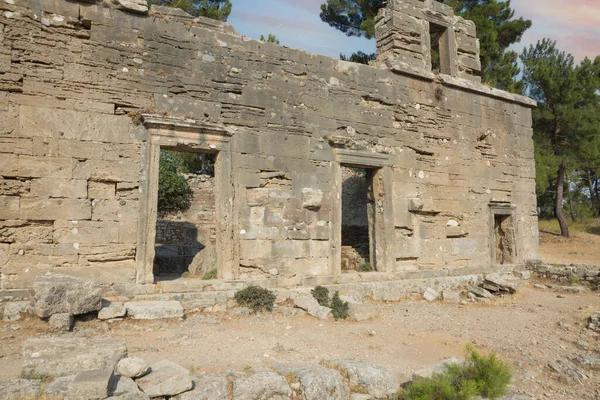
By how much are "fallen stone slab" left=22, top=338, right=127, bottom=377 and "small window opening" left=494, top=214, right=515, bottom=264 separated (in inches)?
378

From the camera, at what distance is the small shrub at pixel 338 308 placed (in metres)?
6.77

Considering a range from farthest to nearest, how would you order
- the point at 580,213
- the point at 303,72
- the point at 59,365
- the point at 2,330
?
the point at 580,213 → the point at 303,72 → the point at 2,330 → the point at 59,365

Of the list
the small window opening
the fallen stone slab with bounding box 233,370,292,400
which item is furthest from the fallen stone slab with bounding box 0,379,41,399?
the small window opening

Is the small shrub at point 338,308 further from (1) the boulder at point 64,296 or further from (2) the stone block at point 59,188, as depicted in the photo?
(2) the stone block at point 59,188

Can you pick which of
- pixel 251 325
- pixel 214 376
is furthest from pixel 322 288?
pixel 214 376

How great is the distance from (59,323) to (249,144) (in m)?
3.94

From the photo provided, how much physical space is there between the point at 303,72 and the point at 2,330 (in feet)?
20.2

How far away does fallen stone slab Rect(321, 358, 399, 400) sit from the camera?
396cm

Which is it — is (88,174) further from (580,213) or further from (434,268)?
(580,213)

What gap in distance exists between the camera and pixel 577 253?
664 inches

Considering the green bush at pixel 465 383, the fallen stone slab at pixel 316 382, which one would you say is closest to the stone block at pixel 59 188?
the fallen stone slab at pixel 316 382

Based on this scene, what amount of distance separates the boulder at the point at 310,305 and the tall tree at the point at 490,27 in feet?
38.5

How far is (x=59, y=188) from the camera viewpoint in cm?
611

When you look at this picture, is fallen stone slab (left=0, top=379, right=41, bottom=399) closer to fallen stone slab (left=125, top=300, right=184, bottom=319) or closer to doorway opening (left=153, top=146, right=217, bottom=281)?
fallen stone slab (left=125, top=300, right=184, bottom=319)
